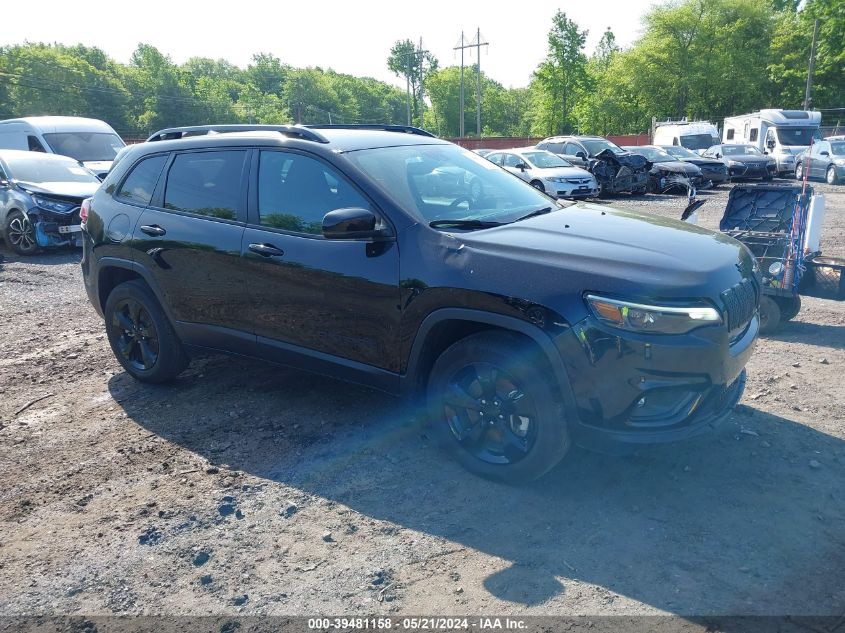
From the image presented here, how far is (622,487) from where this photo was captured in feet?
11.6

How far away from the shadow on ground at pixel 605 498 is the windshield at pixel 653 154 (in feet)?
59.3

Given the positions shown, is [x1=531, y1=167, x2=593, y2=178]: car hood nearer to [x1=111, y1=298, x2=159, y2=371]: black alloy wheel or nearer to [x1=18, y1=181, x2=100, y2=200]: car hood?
[x1=18, y1=181, x2=100, y2=200]: car hood

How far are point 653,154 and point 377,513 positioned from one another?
66.8 feet

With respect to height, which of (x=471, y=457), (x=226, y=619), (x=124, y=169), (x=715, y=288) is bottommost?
(x=226, y=619)

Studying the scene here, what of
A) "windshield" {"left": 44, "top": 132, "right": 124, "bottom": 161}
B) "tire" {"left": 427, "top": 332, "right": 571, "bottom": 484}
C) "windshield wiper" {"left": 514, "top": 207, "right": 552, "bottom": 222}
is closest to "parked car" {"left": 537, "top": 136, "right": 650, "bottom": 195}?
"windshield" {"left": 44, "top": 132, "right": 124, "bottom": 161}

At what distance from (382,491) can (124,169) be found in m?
3.22

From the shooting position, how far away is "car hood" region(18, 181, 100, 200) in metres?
11.2

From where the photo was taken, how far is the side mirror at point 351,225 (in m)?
3.58

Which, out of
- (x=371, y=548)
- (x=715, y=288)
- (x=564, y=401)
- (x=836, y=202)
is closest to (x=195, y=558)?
(x=371, y=548)

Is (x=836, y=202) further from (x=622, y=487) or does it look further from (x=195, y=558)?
(x=195, y=558)

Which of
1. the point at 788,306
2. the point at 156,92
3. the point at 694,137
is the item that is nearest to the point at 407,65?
the point at 156,92

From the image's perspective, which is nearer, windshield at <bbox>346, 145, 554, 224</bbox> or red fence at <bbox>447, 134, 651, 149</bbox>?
windshield at <bbox>346, 145, 554, 224</bbox>

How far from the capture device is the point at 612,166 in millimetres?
19484

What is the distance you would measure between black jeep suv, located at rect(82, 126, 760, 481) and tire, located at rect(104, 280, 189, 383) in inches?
0.7
